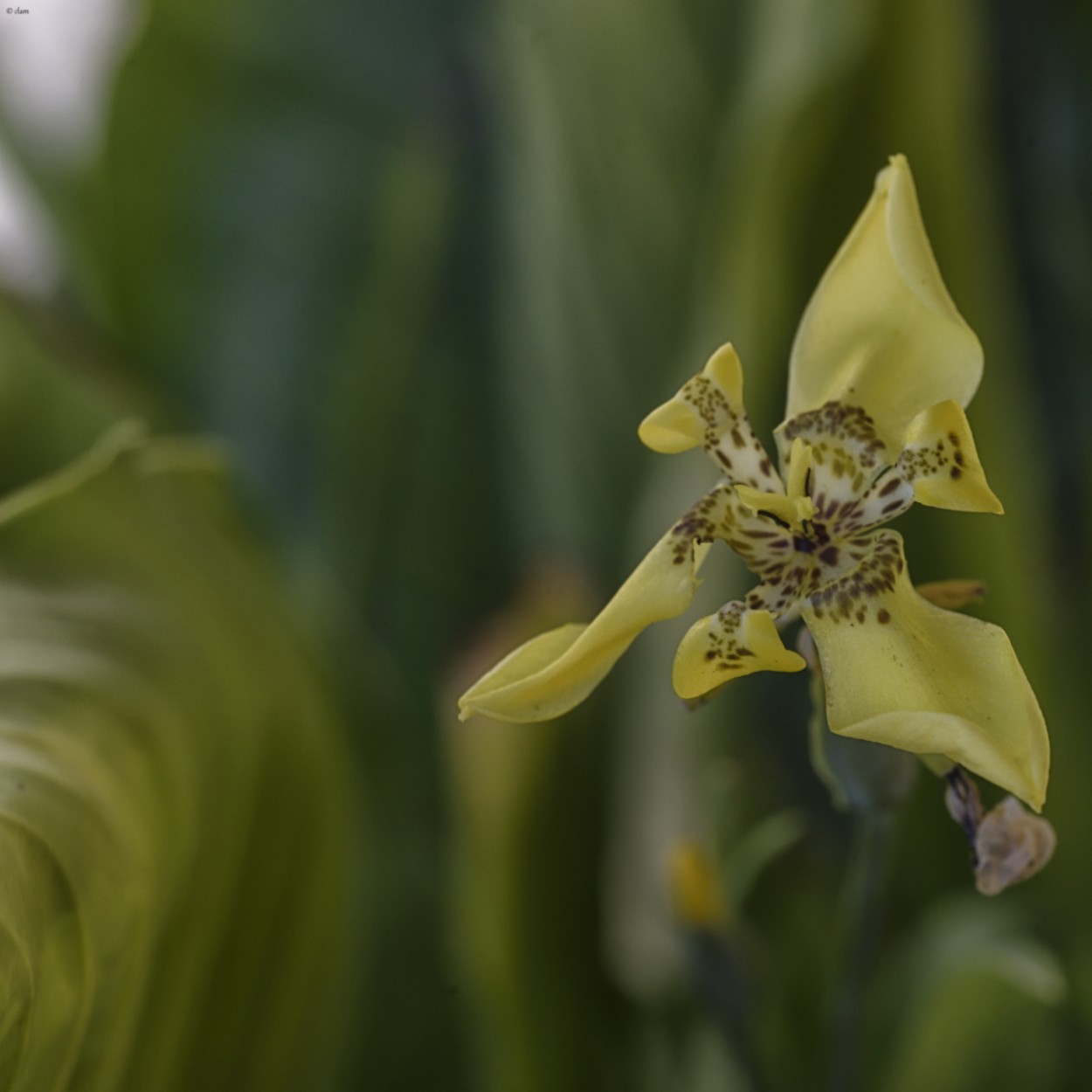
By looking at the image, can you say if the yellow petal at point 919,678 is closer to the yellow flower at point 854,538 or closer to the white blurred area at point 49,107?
the yellow flower at point 854,538

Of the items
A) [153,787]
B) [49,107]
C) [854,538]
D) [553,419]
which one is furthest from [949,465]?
[49,107]

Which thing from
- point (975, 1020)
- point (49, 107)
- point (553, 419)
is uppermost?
point (49, 107)

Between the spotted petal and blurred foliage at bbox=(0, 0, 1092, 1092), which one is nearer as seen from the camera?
the spotted petal

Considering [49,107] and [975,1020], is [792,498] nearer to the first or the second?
[975,1020]

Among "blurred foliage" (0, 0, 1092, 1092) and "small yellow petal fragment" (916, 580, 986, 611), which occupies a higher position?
"blurred foliage" (0, 0, 1092, 1092)

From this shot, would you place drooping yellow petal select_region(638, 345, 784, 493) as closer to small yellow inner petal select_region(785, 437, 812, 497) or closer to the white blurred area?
small yellow inner petal select_region(785, 437, 812, 497)

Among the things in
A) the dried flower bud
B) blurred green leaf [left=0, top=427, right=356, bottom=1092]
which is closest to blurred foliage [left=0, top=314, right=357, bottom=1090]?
blurred green leaf [left=0, top=427, right=356, bottom=1092]

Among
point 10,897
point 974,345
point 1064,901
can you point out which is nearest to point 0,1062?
point 10,897
